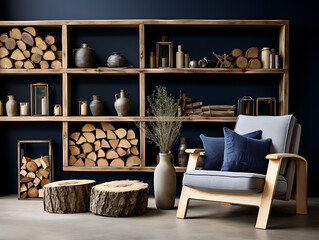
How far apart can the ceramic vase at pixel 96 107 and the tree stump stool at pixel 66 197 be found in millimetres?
1049

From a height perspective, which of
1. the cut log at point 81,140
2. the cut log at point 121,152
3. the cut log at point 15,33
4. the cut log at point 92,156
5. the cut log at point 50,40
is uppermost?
the cut log at point 15,33

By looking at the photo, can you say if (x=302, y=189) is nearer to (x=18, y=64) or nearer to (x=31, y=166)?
(x=31, y=166)

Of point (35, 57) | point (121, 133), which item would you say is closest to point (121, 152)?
point (121, 133)

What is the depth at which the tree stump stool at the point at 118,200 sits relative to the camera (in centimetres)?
330

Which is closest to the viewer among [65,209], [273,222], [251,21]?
Result: [273,222]

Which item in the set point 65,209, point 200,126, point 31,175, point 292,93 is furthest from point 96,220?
point 292,93

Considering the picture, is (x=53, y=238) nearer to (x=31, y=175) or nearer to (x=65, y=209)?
(x=65, y=209)

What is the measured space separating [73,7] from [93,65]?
2.53 ft

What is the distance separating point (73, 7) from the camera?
4.58m

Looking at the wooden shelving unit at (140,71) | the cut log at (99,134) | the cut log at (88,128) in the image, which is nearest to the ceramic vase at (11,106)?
the wooden shelving unit at (140,71)

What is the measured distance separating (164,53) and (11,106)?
182cm

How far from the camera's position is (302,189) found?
354 cm

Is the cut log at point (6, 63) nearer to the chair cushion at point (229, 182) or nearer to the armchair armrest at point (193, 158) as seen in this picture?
the armchair armrest at point (193, 158)

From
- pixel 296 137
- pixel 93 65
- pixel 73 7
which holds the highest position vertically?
pixel 73 7
